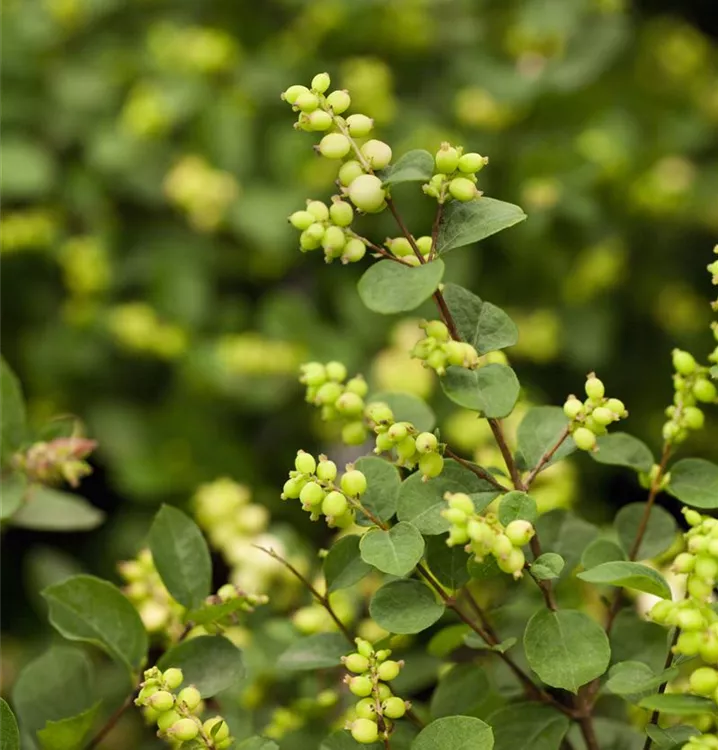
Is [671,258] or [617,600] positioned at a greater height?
[617,600]

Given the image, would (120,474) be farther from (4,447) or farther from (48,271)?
(4,447)

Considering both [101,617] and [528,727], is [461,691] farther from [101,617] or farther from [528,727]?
[101,617]

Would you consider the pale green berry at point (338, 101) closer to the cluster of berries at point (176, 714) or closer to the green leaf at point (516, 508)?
the green leaf at point (516, 508)

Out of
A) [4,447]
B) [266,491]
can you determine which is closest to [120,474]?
[266,491]

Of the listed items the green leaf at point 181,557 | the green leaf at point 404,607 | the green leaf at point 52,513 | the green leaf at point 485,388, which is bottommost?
the green leaf at point 52,513

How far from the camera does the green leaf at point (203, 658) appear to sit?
28.1 inches

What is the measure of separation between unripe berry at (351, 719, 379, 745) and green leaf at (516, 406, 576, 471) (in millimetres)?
212

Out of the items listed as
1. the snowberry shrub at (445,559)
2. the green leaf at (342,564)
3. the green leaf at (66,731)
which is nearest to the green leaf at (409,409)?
the snowberry shrub at (445,559)

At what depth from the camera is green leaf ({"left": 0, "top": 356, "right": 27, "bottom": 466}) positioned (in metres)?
0.86

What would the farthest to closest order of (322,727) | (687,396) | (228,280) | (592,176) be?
(228,280), (592,176), (322,727), (687,396)

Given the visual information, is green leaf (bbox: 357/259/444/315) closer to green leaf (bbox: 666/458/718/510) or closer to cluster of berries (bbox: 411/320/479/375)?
cluster of berries (bbox: 411/320/479/375)

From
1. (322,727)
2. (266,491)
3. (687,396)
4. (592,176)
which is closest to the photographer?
(687,396)

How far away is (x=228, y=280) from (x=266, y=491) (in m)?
0.42

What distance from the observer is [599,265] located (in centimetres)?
154
